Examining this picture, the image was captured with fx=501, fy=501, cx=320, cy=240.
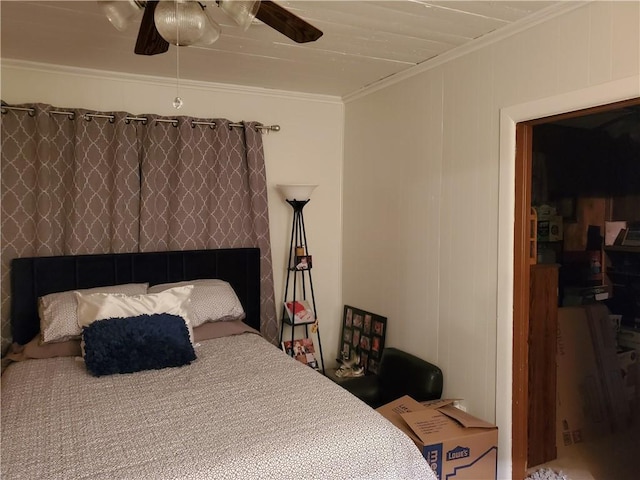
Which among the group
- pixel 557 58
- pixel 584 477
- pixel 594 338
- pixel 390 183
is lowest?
pixel 584 477

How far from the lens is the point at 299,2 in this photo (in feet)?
7.13

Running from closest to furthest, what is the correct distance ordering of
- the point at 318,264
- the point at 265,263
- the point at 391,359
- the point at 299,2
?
1. the point at 299,2
2. the point at 391,359
3. the point at 265,263
4. the point at 318,264

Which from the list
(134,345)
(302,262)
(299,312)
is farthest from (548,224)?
(134,345)

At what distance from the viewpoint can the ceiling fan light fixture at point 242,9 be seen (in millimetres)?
1513

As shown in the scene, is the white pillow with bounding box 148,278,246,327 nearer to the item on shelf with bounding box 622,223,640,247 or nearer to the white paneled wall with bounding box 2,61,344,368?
the white paneled wall with bounding box 2,61,344,368

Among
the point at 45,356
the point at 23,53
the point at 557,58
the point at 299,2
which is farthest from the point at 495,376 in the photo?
the point at 23,53

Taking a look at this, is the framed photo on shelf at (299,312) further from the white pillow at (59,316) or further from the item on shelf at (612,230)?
the item on shelf at (612,230)

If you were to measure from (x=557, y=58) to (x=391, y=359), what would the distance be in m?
2.01

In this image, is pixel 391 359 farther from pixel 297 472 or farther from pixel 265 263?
pixel 297 472

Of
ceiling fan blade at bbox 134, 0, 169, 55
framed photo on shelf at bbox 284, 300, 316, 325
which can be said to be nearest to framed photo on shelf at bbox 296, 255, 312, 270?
framed photo on shelf at bbox 284, 300, 316, 325

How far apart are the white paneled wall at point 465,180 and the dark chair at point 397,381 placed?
89mm

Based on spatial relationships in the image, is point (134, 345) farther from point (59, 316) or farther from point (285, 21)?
point (285, 21)

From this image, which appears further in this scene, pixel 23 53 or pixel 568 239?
pixel 23 53

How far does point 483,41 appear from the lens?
262cm
